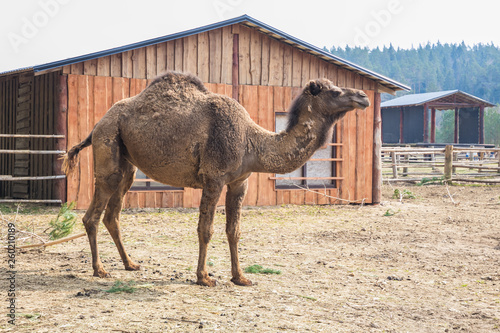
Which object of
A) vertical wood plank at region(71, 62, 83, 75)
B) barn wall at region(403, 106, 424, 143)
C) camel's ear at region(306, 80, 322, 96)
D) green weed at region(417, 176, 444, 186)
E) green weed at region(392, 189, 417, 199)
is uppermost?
barn wall at region(403, 106, 424, 143)

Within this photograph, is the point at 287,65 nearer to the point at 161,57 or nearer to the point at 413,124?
the point at 161,57

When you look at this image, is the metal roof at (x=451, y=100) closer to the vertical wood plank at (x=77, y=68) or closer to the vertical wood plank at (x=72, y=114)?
the vertical wood plank at (x=77, y=68)

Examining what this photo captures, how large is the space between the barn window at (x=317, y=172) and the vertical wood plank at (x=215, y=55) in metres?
2.08

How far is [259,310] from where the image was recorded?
5344mm

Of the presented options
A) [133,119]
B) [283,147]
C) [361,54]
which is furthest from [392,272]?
[361,54]

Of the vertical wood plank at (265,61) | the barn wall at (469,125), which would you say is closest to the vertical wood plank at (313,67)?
the vertical wood plank at (265,61)

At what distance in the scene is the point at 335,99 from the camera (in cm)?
652

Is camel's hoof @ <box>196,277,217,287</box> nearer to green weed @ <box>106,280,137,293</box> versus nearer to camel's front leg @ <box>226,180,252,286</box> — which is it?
camel's front leg @ <box>226,180,252,286</box>

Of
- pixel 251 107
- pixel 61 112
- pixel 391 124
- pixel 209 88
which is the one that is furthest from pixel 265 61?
pixel 391 124

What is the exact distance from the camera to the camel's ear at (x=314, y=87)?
6.53 metres

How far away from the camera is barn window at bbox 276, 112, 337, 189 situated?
14.9 metres

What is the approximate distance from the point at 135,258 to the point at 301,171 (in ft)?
26.2

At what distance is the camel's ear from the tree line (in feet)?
352

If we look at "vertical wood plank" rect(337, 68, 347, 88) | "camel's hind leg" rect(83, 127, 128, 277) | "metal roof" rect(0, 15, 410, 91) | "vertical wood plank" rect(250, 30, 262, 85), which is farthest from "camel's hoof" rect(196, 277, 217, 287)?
"vertical wood plank" rect(337, 68, 347, 88)
